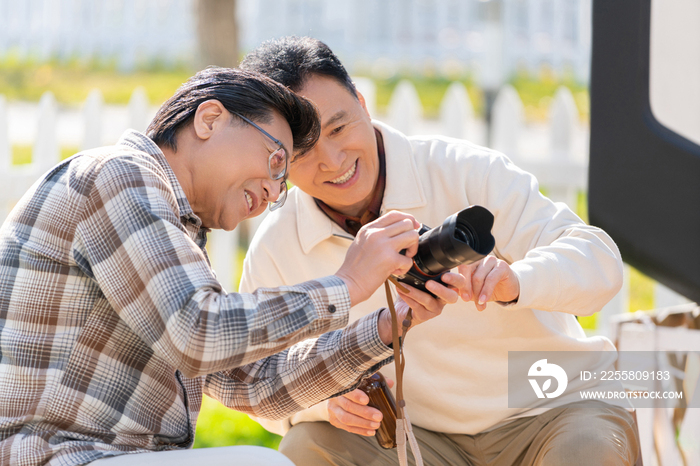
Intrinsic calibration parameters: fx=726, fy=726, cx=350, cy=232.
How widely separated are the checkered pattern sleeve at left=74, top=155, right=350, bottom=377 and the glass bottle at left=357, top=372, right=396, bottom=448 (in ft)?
2.27

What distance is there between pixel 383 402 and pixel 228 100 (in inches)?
39.3

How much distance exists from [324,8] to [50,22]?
4.89 m

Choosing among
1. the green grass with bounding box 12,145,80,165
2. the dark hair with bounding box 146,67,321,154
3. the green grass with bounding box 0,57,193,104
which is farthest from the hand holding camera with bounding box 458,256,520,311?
the green grass with bounding box 0,57,193,104

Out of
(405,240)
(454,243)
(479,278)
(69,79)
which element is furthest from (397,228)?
(69,79)

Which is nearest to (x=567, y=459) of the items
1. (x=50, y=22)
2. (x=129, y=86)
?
(x=129, y=86)

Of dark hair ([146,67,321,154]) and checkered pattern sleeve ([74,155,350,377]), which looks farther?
dark hair ([146,67,321,154])

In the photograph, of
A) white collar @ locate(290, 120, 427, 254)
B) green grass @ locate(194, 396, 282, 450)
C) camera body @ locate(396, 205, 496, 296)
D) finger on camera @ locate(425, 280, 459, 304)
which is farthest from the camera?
green grass @ locate(194, 396, 282, 450)

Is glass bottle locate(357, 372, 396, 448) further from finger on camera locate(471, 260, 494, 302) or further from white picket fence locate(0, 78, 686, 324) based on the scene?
white picket fence locate(0, 78, 686, 324)

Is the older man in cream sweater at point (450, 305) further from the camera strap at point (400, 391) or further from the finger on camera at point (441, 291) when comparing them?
the finger on camera at point (441, 291)

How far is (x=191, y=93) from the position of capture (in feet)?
5.96

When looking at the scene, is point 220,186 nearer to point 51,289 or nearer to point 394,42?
point 51,289

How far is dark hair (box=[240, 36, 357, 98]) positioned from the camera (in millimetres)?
2311

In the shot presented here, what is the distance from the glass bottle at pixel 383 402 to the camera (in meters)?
2.16

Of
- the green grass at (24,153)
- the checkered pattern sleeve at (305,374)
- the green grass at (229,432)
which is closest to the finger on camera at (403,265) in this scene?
the checkered pattern sleeve at (305,374)
